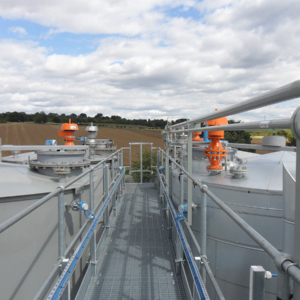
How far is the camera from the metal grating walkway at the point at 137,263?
12.9 feet

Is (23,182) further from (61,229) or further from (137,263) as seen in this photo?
(137,263)

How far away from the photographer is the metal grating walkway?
12.9ft

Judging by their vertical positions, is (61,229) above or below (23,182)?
below

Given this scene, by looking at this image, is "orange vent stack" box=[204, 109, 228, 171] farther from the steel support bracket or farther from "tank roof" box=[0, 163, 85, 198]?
the steel support bracket

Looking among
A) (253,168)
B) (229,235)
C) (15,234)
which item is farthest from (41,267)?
(253,168)

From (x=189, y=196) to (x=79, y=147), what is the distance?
2588mm

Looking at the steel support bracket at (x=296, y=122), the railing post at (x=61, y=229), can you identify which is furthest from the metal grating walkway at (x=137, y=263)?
the steel support bracket at (x=296, y=122)

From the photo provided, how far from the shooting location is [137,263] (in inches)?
189

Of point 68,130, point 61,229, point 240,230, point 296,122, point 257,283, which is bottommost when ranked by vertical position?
point 240,230

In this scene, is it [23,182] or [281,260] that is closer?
[281,260]

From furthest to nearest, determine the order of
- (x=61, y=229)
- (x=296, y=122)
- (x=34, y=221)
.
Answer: (x=34, y=221) → (x=61, y=229) → (x=296, y=122)

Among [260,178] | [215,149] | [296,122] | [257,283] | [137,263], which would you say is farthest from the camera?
[215,149]

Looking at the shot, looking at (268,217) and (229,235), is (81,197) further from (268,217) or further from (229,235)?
(268,217)

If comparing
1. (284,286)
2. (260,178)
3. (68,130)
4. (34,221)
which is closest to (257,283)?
(284,286)
